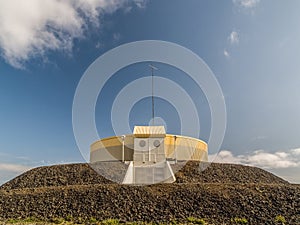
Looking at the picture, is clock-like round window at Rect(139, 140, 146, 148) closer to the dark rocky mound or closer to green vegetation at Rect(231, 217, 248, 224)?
the dark rocky mound

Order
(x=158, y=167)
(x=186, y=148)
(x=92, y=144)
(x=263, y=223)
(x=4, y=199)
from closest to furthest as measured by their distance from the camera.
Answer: (x=263, y=223) → (x=4, y=199) → (x=158, y=167) → (x=186, y=148) → (x=92, y=144)

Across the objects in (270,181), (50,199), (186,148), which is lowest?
(50,199)

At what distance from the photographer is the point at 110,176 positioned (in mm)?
20828

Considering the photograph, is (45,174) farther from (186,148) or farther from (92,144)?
(186,148)

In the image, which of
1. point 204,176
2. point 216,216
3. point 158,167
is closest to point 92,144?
point 158,167

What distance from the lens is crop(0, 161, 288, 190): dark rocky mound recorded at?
67.6 ft

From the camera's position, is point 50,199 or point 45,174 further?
point 45,174

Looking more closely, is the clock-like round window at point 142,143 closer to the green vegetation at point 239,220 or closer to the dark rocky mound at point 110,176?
the dark rocky mound at point 110,176

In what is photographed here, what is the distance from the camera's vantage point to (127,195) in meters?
15.4

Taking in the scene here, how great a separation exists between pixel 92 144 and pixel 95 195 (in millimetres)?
15579

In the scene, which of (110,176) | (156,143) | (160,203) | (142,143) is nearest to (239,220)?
(160,203)

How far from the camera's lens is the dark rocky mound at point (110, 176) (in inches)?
811

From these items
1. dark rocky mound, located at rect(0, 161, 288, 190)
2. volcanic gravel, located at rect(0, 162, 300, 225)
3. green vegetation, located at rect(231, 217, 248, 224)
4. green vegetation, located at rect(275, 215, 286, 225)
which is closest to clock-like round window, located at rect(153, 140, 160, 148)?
dark rocky mound, located at rect(0, 161, 288, 190)

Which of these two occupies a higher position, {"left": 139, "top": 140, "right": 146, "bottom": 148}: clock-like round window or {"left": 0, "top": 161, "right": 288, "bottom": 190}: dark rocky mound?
{"left": 139, "top": 140, "right": 146, "bottom": 148}: clock-like round window
